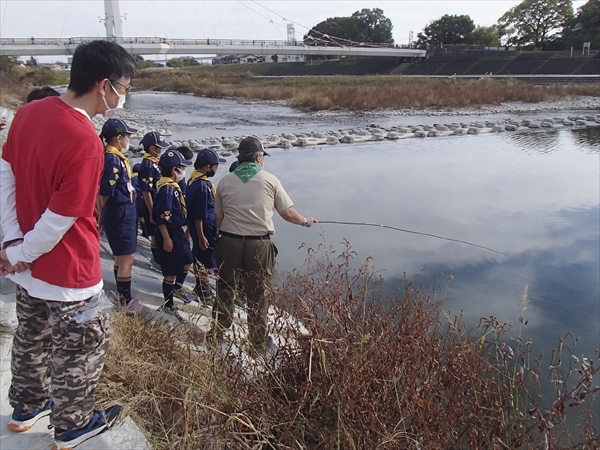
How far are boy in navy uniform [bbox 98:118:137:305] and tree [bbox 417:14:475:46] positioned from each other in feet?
196

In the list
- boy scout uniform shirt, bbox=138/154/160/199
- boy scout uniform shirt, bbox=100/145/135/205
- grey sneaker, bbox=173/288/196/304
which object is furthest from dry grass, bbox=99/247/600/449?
boy scout uniform shirt, bbox=138/154/160/199

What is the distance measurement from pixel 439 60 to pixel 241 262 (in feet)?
176

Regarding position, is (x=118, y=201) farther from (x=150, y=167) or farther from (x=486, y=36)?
(x=486, y=36)

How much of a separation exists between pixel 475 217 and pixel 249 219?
486 centimetres

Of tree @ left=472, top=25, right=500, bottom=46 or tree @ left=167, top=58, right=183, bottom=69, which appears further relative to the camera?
tree @ left=167, top=58, right=183, bottom=69

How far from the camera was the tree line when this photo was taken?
44.9 metres

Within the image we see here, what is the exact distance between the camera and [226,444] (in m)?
2.17

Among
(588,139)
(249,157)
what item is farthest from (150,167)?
(588,139)

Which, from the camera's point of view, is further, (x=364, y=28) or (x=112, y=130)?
(x=364, y=28)

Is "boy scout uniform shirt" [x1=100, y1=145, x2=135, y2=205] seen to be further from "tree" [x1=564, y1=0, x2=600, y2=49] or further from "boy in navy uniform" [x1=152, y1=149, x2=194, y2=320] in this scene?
"tree" [x1=564, y1=0, x2=600, y2=49]

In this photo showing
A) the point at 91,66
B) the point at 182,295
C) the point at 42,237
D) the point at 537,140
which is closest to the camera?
the point at 42,237

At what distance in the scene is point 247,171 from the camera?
320cm

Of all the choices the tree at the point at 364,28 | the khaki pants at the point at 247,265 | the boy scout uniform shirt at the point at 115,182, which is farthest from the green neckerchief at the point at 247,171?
the tree at the point at 364,28

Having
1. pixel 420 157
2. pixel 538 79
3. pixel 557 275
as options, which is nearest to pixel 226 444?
pixel 557 275
